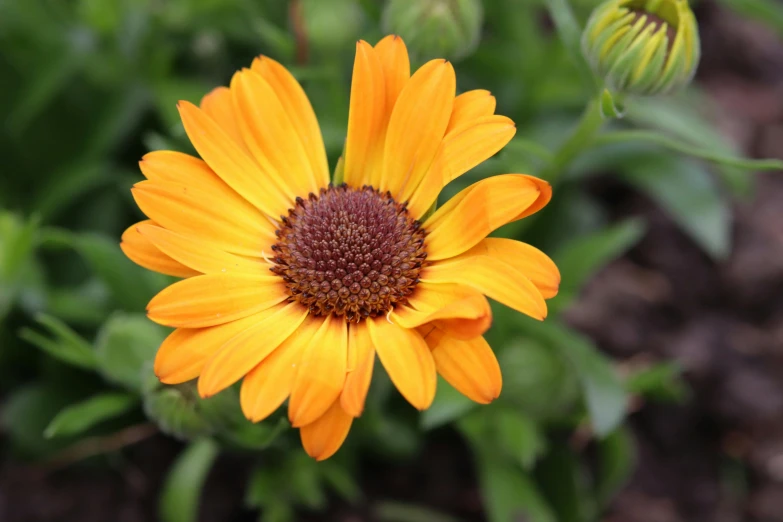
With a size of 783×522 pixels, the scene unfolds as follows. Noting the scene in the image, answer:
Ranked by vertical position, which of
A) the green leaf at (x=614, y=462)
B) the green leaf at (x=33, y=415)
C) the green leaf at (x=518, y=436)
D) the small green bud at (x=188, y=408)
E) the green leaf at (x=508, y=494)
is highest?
the small green bud at (x=188, y=408)

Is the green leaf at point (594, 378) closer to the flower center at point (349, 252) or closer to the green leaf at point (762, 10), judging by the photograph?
the flower center at point (349, 252)

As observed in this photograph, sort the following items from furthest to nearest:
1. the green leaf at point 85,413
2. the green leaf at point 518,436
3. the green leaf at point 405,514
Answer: the green leaf at point 405,514 → the green leaf at point 518,436 → the green leaf at point 85,413

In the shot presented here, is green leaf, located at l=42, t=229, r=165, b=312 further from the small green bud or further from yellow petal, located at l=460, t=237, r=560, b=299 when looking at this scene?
yellow petal, located at l=460, t=237, r=560, b=299

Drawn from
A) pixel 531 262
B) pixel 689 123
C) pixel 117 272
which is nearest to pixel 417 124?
pixel 531 262

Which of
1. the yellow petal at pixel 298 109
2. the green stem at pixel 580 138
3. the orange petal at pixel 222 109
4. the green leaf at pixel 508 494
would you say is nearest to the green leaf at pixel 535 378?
the green leaf at pixel 508 494

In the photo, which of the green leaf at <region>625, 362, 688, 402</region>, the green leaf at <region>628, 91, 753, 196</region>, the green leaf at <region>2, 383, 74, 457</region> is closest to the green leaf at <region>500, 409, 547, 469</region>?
the green leaf at <region>625, 362, 688, 402</region>

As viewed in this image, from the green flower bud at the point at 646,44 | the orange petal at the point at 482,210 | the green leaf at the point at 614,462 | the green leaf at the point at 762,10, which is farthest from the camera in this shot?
the green leaf at the point at 762,10

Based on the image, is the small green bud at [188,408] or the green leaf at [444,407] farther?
the green leaf at [444,407]
